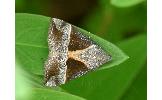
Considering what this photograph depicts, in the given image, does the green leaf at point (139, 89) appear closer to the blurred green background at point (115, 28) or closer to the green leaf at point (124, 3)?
the blurred green background at point (115, 28)

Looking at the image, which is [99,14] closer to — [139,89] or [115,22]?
[115,22]

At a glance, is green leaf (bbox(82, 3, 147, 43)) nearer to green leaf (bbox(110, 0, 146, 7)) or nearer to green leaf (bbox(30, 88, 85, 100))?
green leaf (bbox(110, 0, 146, 7))

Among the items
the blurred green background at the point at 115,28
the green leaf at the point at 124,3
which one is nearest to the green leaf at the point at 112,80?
the blurred green background at the point at 115,28

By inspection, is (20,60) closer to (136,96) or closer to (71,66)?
(71,66)

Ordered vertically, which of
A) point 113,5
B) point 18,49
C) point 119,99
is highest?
point 113,5

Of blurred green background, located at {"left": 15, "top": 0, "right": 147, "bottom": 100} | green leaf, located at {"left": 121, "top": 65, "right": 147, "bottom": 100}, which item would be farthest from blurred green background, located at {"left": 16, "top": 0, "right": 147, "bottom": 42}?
green leaf, located at {"left": 121, "top": 65, "right": 147, "bottom": 100}
